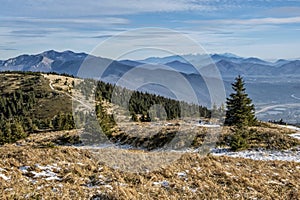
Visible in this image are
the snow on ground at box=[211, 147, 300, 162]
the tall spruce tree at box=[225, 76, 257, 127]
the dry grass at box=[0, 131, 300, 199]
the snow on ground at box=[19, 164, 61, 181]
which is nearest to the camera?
the dry grass at box=[0, 131, 300, 199]

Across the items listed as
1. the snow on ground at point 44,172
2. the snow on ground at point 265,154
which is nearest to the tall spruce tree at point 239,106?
the snow on ground at point 265,154

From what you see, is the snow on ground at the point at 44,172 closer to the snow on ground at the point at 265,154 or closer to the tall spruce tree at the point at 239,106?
the snow on ground at the point at 265,154

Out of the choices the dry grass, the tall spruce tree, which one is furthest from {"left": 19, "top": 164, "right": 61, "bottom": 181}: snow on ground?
the tall spruce tree

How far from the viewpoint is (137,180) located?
16.2 metres

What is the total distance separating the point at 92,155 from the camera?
22109 mm

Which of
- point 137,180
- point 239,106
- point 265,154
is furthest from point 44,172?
point 239,106

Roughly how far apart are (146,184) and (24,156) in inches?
320

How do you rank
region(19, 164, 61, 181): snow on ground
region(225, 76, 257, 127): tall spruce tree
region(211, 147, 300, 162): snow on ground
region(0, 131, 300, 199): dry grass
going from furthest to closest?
region(225, 76, 257, 127): tall spruce tree, region(211, 147, 300, 162): snow on ground, region(19, 164, 61, 181): snow on ground, region(0, 131, 300, 199): dry grass

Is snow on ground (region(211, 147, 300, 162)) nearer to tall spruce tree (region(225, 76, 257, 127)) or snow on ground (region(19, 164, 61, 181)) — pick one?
tall spruce tree (region(225, 76, 257, 127))

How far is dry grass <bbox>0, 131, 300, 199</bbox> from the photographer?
13836 mm

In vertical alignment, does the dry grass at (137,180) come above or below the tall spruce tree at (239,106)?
below

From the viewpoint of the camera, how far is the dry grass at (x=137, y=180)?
13.8 m

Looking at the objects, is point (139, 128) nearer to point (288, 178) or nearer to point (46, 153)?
point (46, 153)

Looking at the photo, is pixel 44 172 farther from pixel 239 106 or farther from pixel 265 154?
pixel 239 106
